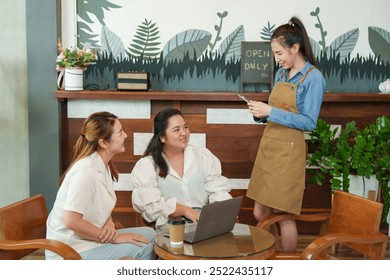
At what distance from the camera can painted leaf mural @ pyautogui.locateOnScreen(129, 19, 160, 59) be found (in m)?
4.52

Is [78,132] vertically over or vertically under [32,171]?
over

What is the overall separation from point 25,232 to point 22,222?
0.05 meters

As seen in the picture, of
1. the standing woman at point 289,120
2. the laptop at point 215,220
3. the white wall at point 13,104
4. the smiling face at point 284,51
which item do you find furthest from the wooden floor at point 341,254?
the laptop at point 215,220

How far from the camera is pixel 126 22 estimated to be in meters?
4.52

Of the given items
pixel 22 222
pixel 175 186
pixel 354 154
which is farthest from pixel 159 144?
pixel 354 154

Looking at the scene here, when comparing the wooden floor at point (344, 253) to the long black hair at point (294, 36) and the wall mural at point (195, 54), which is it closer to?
the wall mural at point (195, 54)

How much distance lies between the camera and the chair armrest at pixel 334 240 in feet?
7.89

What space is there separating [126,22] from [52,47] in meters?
0.58

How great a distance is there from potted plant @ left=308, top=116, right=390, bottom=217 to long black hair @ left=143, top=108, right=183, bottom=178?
132 cm

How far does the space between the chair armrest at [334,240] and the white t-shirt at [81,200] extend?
0.88 metres

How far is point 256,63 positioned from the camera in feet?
14.7

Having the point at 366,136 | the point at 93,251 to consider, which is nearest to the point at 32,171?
the point at 93,251

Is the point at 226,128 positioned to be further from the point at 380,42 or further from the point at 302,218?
the point at 302,218

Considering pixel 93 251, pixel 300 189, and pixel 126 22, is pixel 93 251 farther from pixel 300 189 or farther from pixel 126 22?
pixel 126 22
